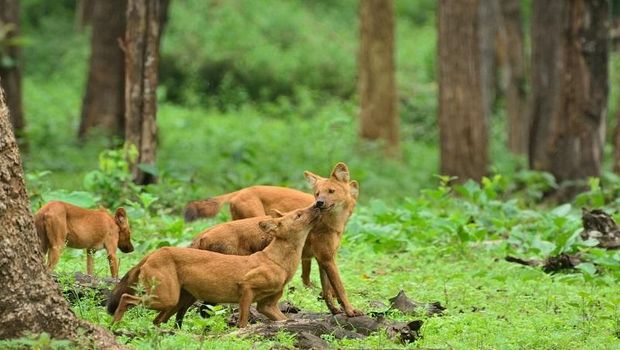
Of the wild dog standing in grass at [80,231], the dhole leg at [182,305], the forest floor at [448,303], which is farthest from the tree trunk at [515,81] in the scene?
the dhole leg at [182,305]

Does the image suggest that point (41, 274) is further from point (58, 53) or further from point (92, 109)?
point (58, 53)

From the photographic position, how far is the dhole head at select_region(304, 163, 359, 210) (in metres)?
8.23

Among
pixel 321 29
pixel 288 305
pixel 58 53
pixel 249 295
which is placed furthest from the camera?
pixel 321 29

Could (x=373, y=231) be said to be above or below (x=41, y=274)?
below

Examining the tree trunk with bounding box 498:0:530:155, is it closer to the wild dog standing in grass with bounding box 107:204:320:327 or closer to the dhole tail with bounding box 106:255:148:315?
the wild dog standing in grass with bounding box 107:204:320:327

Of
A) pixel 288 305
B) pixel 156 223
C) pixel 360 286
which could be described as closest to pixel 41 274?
pixel 288 305

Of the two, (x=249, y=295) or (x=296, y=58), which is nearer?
(x=249, y=295)

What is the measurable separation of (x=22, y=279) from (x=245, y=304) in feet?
4.88

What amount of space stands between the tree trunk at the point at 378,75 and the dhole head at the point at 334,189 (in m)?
14.2

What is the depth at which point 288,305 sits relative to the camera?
8.43 m

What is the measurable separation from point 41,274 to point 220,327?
133 centimetres

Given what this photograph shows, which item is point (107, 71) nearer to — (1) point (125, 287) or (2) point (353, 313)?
(2) point (353, 313)

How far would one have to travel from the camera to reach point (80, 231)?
8.93m

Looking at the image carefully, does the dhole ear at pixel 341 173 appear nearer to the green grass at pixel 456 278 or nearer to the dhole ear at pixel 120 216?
the green grass at pixel 456 278
